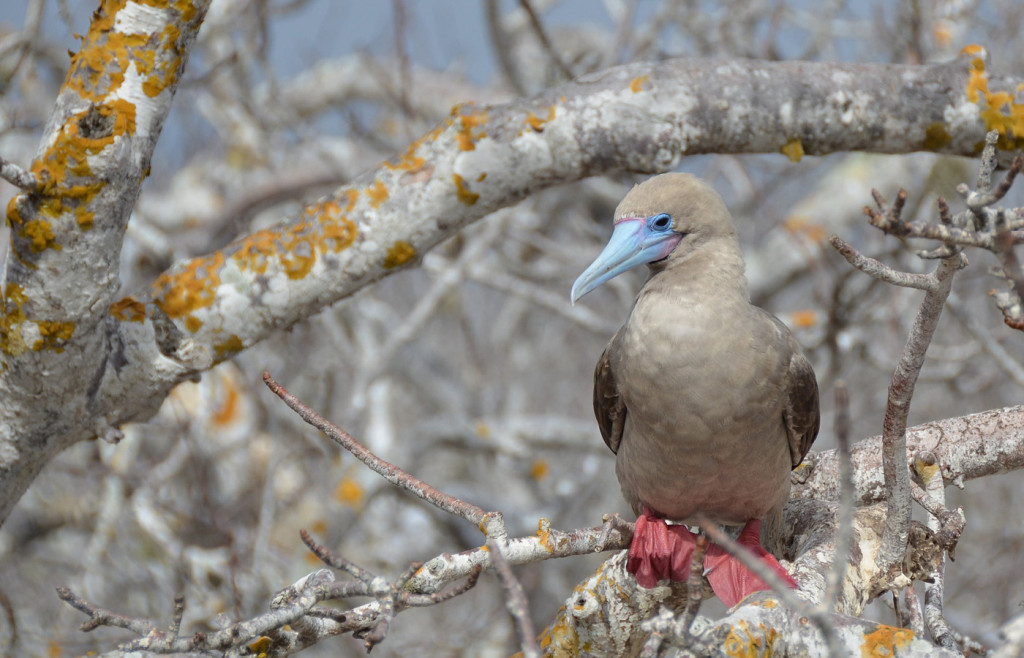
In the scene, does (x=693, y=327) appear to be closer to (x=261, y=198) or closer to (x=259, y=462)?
(x=261, y=198)

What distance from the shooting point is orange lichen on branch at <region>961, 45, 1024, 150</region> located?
3100mm

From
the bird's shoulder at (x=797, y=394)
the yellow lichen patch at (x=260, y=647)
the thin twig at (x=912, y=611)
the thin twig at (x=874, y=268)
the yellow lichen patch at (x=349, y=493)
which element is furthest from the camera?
the yellow lichen patch at (x=349, y=493)

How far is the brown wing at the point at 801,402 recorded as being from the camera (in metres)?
3.07

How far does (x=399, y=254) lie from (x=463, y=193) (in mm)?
278

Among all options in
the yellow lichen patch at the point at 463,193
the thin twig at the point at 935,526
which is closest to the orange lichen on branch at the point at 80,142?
the yellow lichen patch at the point at 463,193

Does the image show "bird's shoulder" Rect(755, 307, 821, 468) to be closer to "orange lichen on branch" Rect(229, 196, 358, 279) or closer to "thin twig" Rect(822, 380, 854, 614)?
"orange lichen on branch" Rect(229, 196, 358, 279)

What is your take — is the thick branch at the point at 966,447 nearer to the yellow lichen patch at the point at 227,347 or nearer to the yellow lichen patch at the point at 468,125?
the yellow lichen patch at the point at 468,125

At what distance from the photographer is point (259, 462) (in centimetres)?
815

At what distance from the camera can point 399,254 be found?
292cm

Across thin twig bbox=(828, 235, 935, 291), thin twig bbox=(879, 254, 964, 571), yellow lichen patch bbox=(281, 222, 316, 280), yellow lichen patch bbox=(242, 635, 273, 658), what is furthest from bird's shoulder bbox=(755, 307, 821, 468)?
yellow lichen patch bbox=(242, 635, 273, 658)

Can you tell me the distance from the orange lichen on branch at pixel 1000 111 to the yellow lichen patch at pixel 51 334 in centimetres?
297

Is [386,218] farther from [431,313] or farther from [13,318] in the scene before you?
[431,313]

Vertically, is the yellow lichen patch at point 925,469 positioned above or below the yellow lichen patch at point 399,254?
below

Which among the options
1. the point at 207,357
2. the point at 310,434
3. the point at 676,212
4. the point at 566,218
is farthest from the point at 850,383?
the point at 207,357
